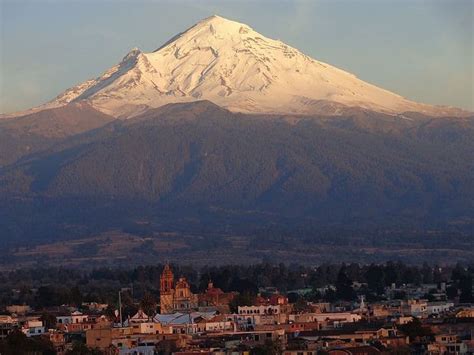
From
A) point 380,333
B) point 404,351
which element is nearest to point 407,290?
point 380,333

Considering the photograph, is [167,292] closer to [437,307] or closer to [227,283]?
[437,307]

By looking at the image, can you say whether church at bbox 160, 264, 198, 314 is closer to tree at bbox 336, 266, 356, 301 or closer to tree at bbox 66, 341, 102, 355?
tree at bbox 336, 266, 356, 301

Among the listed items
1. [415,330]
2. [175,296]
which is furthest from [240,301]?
[415,330]

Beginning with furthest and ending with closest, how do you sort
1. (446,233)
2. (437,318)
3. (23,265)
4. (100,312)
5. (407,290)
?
(446,233), (23,265), (407,290), (100,312), (437,318)

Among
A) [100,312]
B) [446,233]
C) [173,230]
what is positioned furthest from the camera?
[173,230]

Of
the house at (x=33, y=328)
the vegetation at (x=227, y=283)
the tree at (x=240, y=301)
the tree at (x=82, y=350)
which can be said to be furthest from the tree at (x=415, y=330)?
the tree at (x=240, y=301)

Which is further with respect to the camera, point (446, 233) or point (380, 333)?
point (446, 233)

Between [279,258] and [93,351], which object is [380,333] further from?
[279,258]
